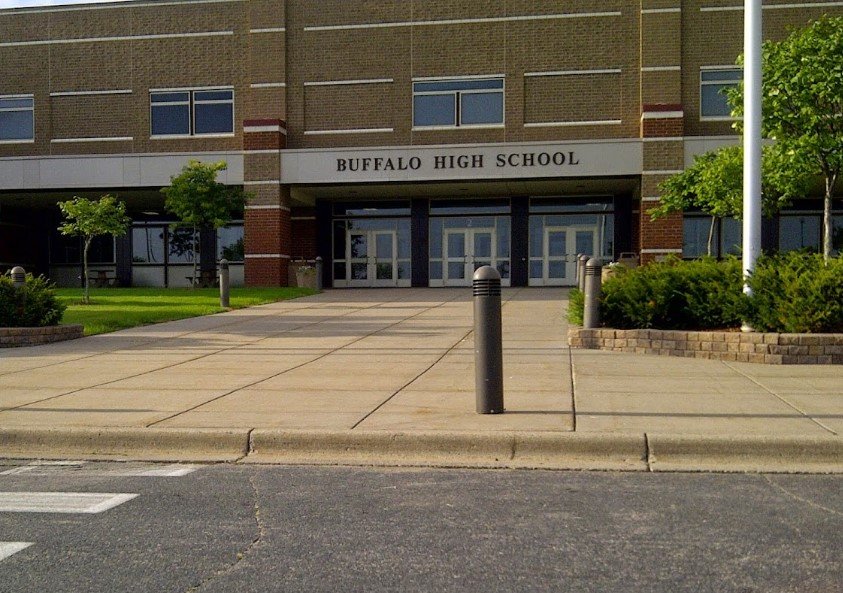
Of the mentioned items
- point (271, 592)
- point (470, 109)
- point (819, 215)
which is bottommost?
point (271, 592)

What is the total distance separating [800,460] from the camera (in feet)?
19.8

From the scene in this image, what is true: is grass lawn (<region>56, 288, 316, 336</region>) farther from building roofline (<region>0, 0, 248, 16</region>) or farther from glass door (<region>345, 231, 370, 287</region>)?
building roofline (<region>0, 0, 248, 16</region>)

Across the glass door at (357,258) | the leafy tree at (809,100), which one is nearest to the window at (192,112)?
the glass door at (357,258)

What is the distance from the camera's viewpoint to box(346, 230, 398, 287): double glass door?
32.9 m

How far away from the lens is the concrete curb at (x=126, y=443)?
659 cm

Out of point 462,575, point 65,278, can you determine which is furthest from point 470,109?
point 462,575

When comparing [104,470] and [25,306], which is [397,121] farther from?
[104,470]

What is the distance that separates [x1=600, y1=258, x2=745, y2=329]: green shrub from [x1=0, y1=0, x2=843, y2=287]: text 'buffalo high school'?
15925 mm

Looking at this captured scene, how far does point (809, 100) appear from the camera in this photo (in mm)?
13852

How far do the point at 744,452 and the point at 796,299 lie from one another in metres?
5.05

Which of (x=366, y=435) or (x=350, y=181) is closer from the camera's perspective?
(x=366, y=435)

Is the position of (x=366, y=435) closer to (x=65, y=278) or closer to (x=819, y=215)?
(x=819, y=215)

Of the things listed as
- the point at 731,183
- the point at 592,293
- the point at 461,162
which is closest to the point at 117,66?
the point at 461,162

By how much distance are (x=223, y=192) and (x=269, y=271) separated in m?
4.25
